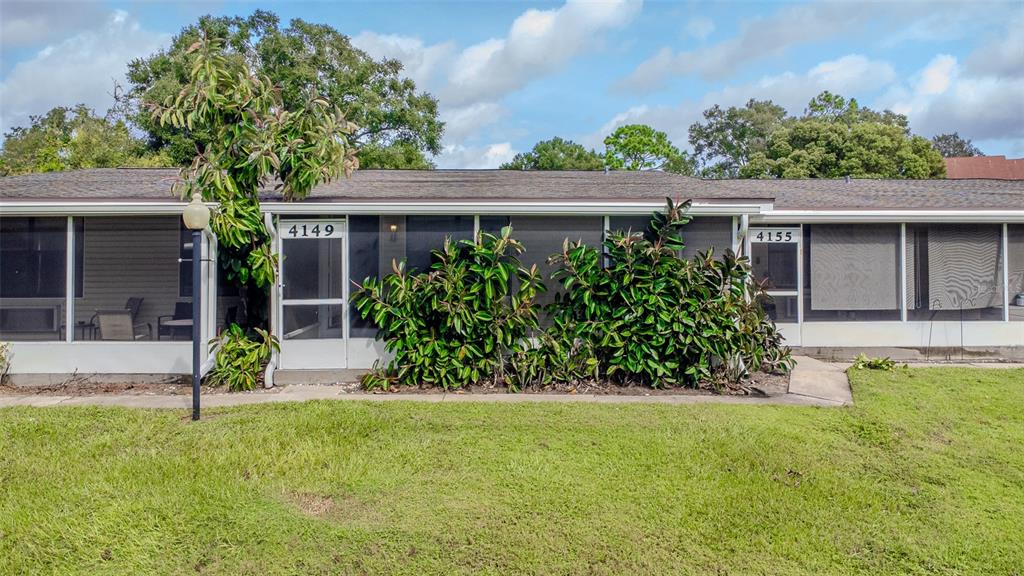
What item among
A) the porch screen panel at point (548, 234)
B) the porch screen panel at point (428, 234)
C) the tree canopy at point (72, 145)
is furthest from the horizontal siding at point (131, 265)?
the tree canopy at point (72, 145)

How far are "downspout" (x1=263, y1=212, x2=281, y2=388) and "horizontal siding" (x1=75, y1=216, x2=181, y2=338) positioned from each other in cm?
137

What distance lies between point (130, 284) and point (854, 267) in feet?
33.0

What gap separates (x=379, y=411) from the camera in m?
5.82

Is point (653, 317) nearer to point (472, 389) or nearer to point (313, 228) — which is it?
point (472, 389)

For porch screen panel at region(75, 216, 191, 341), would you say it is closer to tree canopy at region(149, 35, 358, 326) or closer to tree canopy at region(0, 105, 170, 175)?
tree canopy at region(149, 35, 358, 326)

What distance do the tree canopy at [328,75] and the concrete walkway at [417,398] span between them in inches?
575

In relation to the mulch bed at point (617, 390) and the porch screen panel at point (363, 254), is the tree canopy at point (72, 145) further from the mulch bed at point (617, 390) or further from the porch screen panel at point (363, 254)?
the mulch bed at point (617, 390)

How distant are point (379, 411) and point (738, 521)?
344cm

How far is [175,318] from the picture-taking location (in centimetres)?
748

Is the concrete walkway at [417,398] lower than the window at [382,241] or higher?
lower

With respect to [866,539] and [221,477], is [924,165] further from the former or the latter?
[221,477]

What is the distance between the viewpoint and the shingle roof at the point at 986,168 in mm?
33469

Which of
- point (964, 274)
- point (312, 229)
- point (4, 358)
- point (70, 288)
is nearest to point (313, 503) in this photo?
point (312, 229)

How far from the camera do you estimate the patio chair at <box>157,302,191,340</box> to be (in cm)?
743
